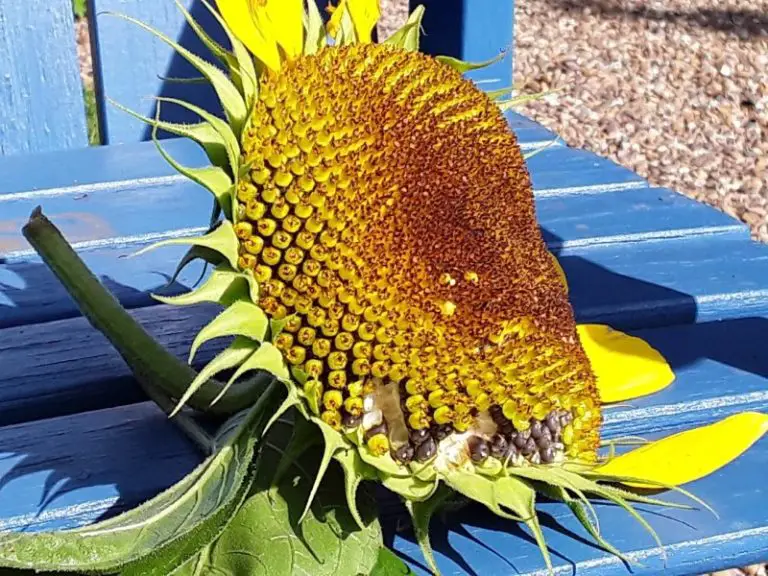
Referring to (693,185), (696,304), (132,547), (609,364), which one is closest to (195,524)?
(132,547)

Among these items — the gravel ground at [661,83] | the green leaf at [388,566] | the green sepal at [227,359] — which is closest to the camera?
the green sepal at [227,359]

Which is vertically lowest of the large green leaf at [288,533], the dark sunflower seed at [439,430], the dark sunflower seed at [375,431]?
the large green leaf at [288,533]

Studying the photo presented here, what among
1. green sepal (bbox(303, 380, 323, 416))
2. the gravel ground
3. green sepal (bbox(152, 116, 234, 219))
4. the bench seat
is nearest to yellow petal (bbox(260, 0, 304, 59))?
green sepal (bbox(152, 116, 234, 219))

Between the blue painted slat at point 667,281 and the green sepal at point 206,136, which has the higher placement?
the green sepal at point 206,136

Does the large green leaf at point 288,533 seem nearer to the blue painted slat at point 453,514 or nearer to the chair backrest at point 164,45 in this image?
the blue painted slat at point 453,514

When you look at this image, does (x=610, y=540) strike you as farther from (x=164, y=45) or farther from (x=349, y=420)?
(x=164, y=45)

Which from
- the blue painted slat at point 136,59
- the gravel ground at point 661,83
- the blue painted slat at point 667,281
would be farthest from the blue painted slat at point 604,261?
the gravel ground at point 661,83

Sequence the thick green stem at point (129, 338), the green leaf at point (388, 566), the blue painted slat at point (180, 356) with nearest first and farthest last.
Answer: the green leaf at point (388, 566)
the thick green stem at point (129, 338)
the blue painted slat at point (180, 356)

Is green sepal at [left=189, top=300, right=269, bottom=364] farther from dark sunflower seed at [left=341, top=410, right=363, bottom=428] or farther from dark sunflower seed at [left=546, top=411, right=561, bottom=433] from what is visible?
dark sunflower seed at [left=546, top=411, right=561, bottom=433]
